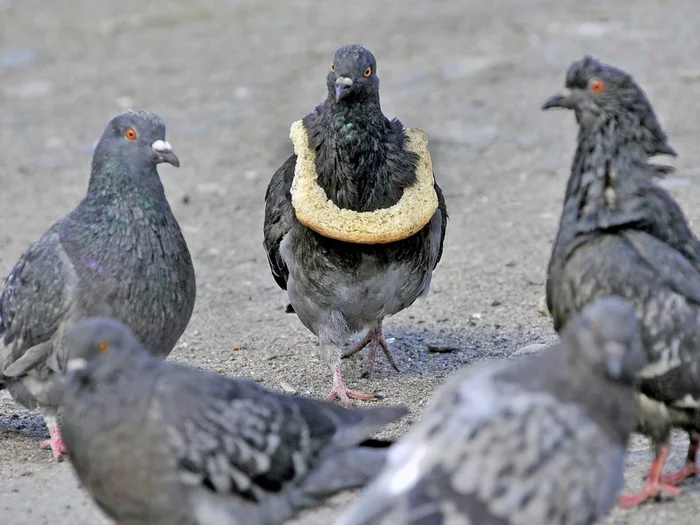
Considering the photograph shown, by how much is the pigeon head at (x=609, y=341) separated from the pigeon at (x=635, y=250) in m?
0.55

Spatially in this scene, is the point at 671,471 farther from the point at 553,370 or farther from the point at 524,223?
the point at 524,223

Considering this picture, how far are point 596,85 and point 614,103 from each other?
105 millimetres

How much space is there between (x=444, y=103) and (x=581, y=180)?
274 inches

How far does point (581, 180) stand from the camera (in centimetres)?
499

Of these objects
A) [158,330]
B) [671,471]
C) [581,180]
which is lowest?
[671,471]

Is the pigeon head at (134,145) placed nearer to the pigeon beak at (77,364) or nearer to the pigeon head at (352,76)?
the pigeon head at (352,76)

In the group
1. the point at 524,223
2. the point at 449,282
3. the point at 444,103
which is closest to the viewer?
the point at 449,282

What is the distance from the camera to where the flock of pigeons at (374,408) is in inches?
155

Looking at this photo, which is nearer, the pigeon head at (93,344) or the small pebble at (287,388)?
the pigeon head at (93,344)

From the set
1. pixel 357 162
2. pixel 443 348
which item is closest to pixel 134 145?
pixel 357 162

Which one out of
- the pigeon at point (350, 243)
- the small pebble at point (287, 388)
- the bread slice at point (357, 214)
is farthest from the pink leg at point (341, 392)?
the bread slice at point (357, 214)

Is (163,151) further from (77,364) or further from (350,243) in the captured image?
(77,364)

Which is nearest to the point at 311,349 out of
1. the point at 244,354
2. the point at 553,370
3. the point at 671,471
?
the point at 244,354

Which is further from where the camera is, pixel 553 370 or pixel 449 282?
pixel 449 282
